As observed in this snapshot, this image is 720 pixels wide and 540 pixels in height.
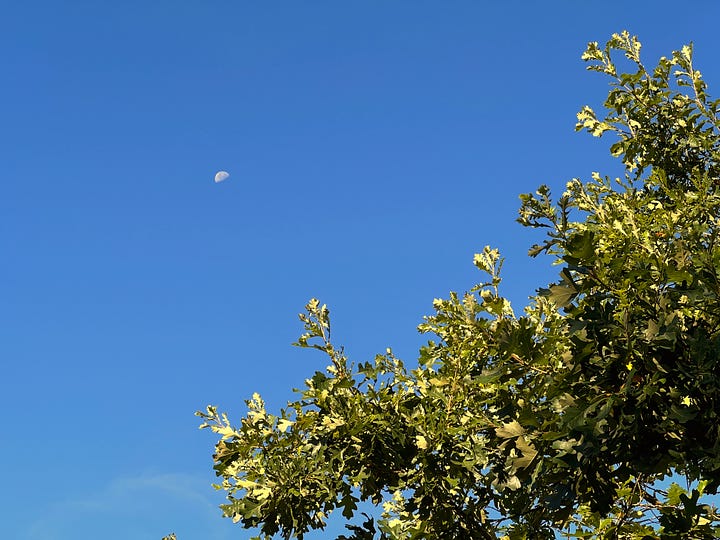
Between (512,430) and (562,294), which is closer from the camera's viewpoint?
(562,294)

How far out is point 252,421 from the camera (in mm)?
9789

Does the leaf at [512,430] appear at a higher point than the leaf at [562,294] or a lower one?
lower

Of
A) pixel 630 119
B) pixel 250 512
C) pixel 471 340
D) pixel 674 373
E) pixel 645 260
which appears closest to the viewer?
pixel 674 373

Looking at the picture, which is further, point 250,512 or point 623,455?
point 250,512

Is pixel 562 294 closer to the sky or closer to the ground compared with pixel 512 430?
closer to the sky

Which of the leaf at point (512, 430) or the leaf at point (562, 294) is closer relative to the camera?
the leaf at point (562, 294)

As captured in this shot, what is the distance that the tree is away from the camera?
6.25m

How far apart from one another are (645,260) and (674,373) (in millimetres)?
1138

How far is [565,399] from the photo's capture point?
6445 mm

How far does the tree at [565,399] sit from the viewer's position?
246 inches

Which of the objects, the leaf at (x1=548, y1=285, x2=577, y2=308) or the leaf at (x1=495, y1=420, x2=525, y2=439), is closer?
the leaf at (x1=548, y1=285, x2=577, y2=308)

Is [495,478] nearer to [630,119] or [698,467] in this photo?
[698,467]

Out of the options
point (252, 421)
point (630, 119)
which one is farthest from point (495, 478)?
point (630, 119)

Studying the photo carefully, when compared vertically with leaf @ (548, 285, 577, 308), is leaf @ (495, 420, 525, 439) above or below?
below
